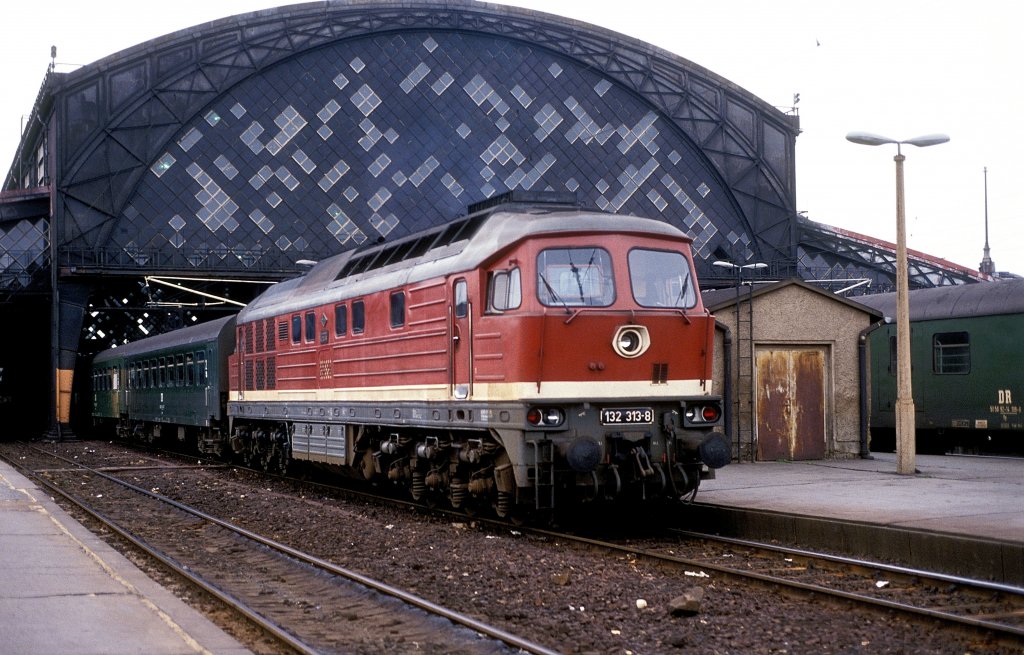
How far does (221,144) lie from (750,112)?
2607 centimetres

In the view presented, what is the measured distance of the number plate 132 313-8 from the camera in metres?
13.6

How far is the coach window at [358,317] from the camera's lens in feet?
58.2

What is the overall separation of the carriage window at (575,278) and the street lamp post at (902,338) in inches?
267

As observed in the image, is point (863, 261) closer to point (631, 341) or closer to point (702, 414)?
point (702, 414)

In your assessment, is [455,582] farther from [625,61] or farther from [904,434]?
[625,61]

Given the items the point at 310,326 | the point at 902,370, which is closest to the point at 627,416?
the point at 902,370

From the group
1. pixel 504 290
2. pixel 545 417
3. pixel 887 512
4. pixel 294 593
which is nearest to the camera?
pixel 294 593

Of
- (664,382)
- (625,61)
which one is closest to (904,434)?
(664,382)

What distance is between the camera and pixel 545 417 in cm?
1334

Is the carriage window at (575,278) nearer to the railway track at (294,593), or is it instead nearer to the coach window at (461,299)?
the coach window at (461,299)

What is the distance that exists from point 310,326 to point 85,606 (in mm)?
11297

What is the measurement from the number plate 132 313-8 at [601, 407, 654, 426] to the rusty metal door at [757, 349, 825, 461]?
331 inches

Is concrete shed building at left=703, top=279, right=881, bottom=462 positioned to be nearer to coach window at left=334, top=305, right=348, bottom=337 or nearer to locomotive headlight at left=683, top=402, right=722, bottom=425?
coach window at left=334, top=305, right=348, bottom=337

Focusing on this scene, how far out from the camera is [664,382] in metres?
14.1
